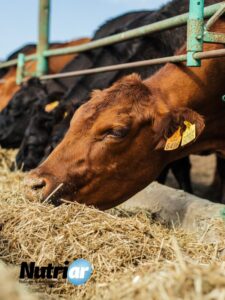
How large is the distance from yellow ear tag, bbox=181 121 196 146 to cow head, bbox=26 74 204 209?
0.03m

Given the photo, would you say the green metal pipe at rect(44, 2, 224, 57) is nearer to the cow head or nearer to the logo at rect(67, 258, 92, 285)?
the cow head

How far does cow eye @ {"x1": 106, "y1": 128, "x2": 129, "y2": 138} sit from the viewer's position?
3.40 m

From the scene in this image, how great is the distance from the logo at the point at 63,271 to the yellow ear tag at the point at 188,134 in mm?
1178

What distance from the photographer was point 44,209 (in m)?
2.93

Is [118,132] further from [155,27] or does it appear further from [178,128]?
[155,27]

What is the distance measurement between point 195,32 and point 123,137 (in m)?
0.78

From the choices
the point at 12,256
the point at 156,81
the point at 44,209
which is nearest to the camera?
the point at 12,256

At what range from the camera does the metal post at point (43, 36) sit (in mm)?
7109

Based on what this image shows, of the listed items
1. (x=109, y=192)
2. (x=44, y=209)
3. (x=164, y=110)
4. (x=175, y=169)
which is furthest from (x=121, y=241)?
(x=175, y=169)

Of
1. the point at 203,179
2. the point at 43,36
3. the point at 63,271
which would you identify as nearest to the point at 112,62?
the point at 43,36

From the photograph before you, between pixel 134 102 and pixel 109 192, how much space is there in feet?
1.97

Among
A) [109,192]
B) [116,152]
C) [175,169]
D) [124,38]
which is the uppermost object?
[124,38]

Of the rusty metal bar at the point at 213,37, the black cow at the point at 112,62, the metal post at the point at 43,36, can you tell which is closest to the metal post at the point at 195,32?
the rusty metal bar at the point at 213,37

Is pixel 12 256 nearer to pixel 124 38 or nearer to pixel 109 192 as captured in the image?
pixel 109 192
